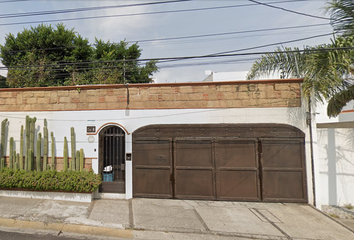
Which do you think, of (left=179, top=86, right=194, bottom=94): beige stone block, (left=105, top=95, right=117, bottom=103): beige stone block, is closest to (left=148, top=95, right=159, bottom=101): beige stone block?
(left=179, top=86, right=194, bottom=94): beige stone block

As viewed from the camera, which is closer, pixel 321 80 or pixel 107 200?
pixel 321 80

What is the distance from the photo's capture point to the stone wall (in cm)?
699

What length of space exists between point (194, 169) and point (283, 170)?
10.2ft

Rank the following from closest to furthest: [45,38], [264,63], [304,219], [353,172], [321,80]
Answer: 1. [304,219]
2. [321,80]
3. [353,172]
4. [264,63]
5. [45,38]

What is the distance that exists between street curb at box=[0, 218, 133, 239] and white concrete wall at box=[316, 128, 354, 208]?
24.7 ft

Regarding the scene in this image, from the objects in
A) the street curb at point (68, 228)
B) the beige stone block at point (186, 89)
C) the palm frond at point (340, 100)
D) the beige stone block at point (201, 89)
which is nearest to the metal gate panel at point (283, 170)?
→ the palm frond at point (340, 100)

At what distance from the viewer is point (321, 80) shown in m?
5.86

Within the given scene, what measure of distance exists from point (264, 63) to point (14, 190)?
424 inches

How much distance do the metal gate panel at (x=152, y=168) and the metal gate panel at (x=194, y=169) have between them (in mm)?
301

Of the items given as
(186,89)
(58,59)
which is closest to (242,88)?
(186,89)

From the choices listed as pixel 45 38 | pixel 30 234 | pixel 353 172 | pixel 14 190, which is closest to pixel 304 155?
pixel 353 172

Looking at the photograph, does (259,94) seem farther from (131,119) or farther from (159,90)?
(131,119)

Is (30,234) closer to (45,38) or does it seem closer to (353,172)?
(353,172)

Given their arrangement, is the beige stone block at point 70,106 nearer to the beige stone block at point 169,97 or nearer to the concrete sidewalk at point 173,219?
the concrete sidewalk at point 173,219
